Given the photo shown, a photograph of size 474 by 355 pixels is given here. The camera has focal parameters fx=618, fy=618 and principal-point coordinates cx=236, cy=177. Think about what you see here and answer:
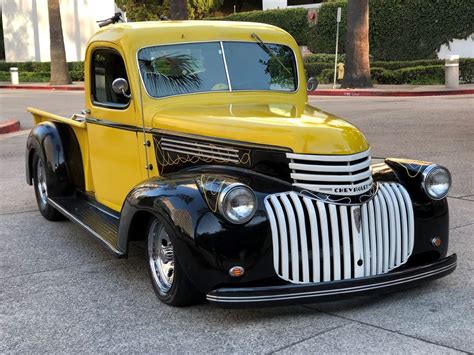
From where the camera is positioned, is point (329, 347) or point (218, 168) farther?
point (218, 168)

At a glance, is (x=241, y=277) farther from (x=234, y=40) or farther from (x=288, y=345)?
(x=234, y=40)

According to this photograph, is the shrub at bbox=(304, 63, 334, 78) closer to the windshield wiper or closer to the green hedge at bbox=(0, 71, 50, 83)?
the green hedge at bbox=(0, 71, 50, 83)

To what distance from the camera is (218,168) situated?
4.20 metres

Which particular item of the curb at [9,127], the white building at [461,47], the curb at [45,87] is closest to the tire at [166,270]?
the curb at [9,127]

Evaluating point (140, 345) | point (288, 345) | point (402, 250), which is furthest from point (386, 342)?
point (140, 345)

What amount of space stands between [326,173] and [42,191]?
402cm

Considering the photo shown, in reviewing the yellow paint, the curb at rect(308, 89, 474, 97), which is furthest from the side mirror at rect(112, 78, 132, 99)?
the curb at rect(308, 89, 474, 97)

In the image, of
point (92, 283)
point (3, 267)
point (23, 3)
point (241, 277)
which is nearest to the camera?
point (241, 277)

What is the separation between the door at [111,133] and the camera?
506cm

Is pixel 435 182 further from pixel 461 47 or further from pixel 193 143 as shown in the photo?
pixel 461 47

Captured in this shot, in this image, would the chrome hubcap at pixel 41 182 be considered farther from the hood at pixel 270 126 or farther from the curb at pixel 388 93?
the curb at pixel 388 93

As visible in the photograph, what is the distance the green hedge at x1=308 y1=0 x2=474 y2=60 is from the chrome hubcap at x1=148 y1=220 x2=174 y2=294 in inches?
1105

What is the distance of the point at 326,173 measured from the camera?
3885 millimetres

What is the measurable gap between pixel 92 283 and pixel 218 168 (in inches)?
53.9
